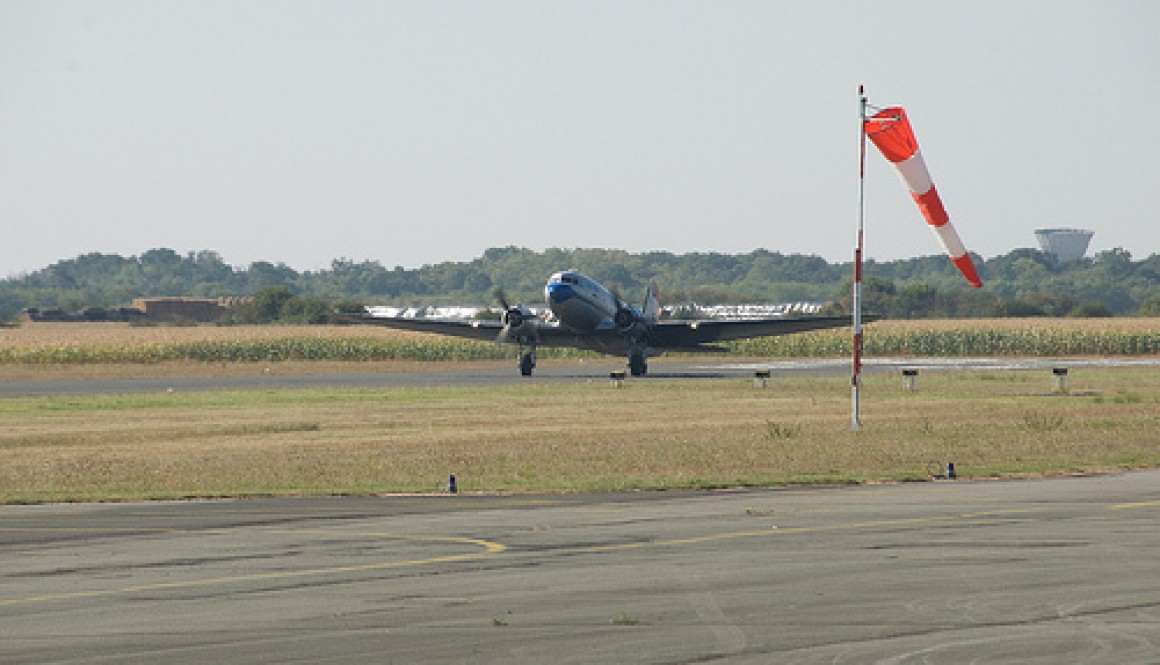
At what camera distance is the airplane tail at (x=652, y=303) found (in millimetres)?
70750

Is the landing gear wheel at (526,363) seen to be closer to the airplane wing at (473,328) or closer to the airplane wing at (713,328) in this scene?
the airplane wing at (473,328)

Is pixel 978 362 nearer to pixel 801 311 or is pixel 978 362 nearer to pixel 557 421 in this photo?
pixel 557 421

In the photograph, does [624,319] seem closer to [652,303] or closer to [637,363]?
[637,363]

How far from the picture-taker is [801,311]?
151750 millimetres

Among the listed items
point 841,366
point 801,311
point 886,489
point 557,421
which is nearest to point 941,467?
point 886,489

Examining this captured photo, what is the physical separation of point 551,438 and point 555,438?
12cm

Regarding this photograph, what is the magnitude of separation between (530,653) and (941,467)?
18.7 metres

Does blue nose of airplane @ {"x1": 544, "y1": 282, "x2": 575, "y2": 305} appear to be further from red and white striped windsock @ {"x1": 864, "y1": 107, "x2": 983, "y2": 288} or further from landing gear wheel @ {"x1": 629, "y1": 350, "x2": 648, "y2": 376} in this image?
red and white striped windsock @ {"x1": 864, "y1": 107, "x2": 983, "y2": 288}

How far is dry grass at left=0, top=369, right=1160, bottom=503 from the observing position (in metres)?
27.6

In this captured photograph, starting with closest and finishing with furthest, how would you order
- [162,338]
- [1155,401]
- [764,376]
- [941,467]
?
[941,467] → [1155,401] → [764,376] → [162,338]

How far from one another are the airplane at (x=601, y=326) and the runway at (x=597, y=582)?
133 ft

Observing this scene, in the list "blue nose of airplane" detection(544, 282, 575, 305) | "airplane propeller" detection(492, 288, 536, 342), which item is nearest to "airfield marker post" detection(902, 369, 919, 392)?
"blue nose of airplane" detection(544, 282, 575, 305)

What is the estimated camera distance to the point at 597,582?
14.8m

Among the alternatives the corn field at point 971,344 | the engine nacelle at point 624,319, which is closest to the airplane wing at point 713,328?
the engine nacelle at point 624,319
